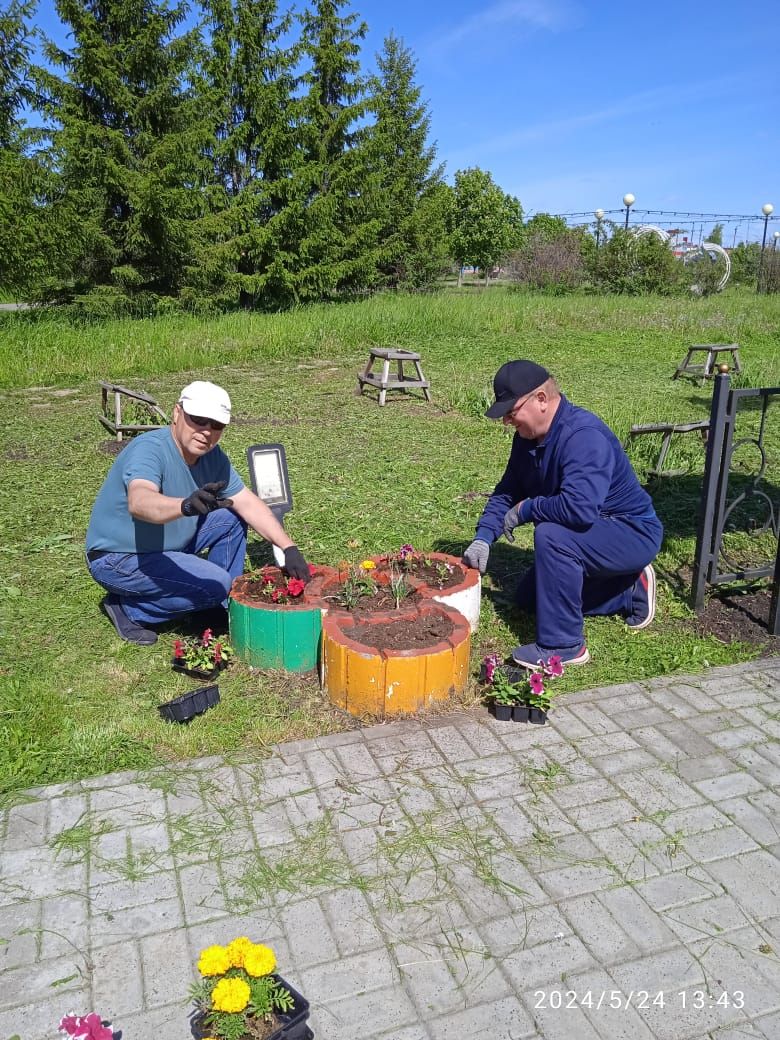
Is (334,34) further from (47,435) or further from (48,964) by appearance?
(48,964)

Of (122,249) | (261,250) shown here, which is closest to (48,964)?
(122,249)

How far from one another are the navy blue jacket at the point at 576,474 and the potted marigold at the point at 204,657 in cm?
139

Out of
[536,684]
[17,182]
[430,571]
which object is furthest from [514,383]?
Answer: [17,182]

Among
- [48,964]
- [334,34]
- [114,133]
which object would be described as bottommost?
[48,964]

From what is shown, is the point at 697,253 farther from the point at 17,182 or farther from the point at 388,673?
the point at 388,673

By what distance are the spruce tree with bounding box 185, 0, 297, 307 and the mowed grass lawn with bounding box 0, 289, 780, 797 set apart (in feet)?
16.9

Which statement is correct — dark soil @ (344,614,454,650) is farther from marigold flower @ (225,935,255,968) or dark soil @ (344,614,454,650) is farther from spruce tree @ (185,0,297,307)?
spruce tree @ (185,0,297,307)

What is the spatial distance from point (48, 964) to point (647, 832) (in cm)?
191

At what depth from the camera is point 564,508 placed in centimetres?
375

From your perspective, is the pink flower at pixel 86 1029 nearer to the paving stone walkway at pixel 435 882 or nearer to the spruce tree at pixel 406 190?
the paving stone walkway at pixel 435 882

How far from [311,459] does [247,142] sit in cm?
1779

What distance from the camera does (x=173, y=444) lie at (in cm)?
380

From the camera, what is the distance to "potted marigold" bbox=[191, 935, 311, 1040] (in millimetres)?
1833
